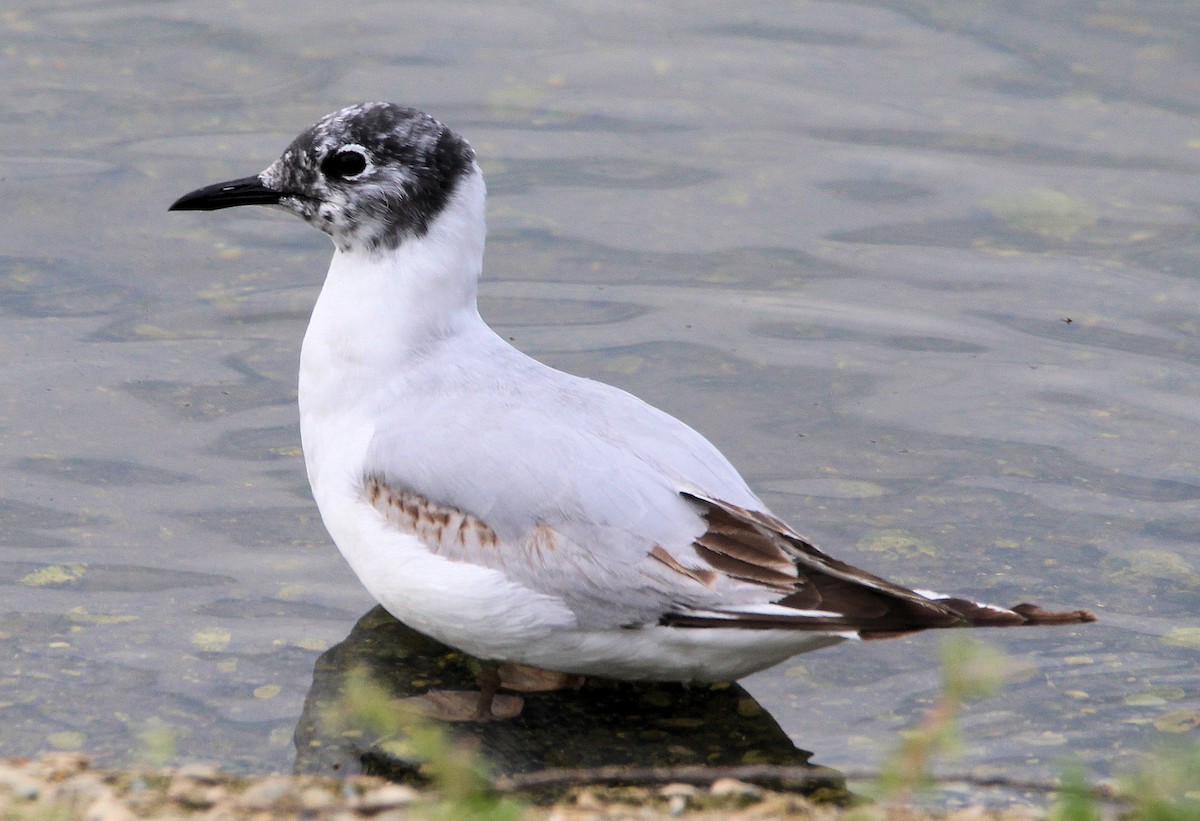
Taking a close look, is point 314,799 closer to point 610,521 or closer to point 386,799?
point 386,799

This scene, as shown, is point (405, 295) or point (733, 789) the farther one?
point (405, 295)

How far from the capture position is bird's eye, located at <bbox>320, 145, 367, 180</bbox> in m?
5.80

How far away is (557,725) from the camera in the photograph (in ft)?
18.4

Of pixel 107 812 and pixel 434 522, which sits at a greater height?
pixel 434 522

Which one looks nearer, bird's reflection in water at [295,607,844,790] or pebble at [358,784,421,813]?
pebble at [358,784,421,813]

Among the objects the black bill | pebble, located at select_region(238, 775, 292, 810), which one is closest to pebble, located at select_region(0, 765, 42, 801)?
pebble, located at select_region(238, 775, 292, 810)

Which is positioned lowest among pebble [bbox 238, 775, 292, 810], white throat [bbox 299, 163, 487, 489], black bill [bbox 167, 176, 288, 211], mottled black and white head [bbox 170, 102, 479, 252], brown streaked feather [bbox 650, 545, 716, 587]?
pebble [bbox 238, 775, 292, 810]

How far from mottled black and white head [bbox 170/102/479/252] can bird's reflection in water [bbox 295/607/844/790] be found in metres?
1.56

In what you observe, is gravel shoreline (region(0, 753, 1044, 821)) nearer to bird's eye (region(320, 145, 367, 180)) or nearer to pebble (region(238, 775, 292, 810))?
pebble (region(238, 775, 292, 810))

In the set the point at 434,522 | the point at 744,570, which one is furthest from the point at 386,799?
the point at 744,570

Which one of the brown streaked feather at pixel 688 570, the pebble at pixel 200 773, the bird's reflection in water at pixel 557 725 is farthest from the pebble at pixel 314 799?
the brown streaked feather at pixel 688 570

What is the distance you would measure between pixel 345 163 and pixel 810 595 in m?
2.34

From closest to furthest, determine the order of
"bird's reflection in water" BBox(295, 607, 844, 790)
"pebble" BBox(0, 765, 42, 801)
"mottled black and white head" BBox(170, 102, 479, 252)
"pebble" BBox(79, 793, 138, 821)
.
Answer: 1. "pebble" BBox(79, 793, 138, 821)
2. "pebble" BBox(0, 765, 42, 801)
3. "bird's reflection in water" BBox(295, 607, 844, 790)
4. "mottled black and white head" BBox(170, 102, 479, 252)

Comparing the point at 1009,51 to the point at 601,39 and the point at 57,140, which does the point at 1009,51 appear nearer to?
the point at 601,39
